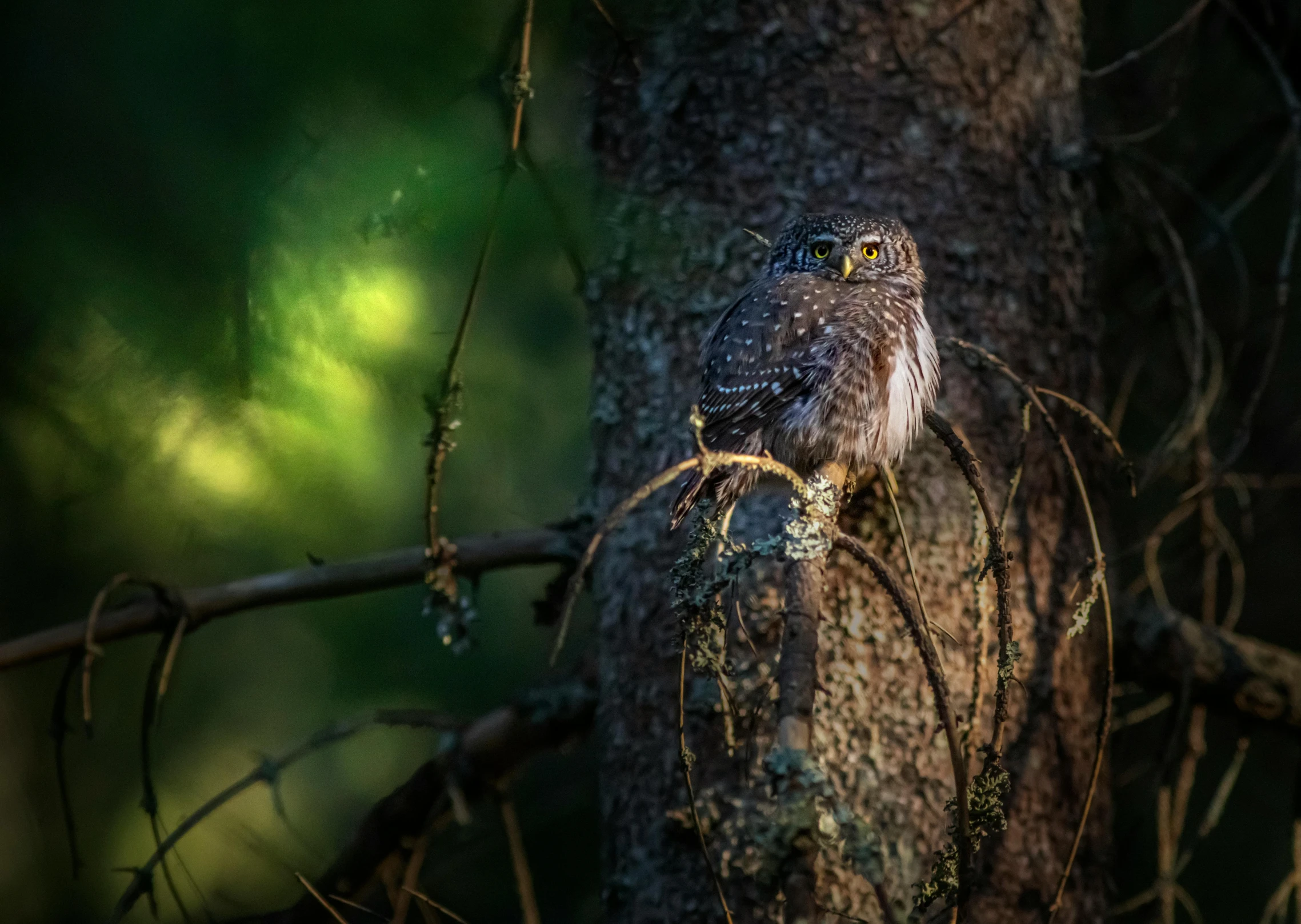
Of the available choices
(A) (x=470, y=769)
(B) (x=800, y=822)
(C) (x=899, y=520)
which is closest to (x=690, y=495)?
(C) (x=899, y=520)

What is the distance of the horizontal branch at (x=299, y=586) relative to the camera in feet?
7.33

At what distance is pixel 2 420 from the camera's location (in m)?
1.96

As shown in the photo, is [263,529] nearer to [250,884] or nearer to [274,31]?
[274,31]

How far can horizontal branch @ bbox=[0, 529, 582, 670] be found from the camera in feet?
7.33

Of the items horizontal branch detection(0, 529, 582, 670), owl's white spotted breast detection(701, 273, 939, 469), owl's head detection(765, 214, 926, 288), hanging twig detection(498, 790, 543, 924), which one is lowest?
hanging twig detection(498, 790, 543, 924)

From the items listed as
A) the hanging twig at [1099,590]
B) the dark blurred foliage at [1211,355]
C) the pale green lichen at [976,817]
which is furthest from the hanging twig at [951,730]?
the dark blurred foliage at [1211,355]

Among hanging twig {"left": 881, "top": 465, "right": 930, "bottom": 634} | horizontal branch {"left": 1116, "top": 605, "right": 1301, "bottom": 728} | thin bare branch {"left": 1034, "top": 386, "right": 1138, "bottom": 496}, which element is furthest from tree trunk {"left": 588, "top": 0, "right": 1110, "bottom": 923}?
thin bare branch {"left": 1034, "top": 386, "right": 1138, "bottom": 496}

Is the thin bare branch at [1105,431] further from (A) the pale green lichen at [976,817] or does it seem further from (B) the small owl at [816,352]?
(A) the pale green lichen at [976,817]

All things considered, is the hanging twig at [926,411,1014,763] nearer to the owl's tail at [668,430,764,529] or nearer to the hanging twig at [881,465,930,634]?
the hanging twig at [881,465,930,634]

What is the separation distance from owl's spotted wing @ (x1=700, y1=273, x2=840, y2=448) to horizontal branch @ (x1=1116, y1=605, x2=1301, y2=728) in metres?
0.98

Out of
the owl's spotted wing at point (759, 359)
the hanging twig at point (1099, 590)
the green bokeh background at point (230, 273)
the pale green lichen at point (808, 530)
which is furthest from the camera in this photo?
the owl's spotted wing at point (759, 359)

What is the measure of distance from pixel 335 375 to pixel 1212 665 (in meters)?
2.04

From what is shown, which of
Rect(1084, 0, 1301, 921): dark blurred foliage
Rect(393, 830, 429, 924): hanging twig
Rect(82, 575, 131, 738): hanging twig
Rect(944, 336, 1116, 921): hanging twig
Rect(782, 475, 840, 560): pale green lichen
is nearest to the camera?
Rect(782, 475, 840, 560): pale green lichen

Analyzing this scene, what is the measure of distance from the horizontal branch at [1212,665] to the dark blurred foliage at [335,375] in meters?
0.13
